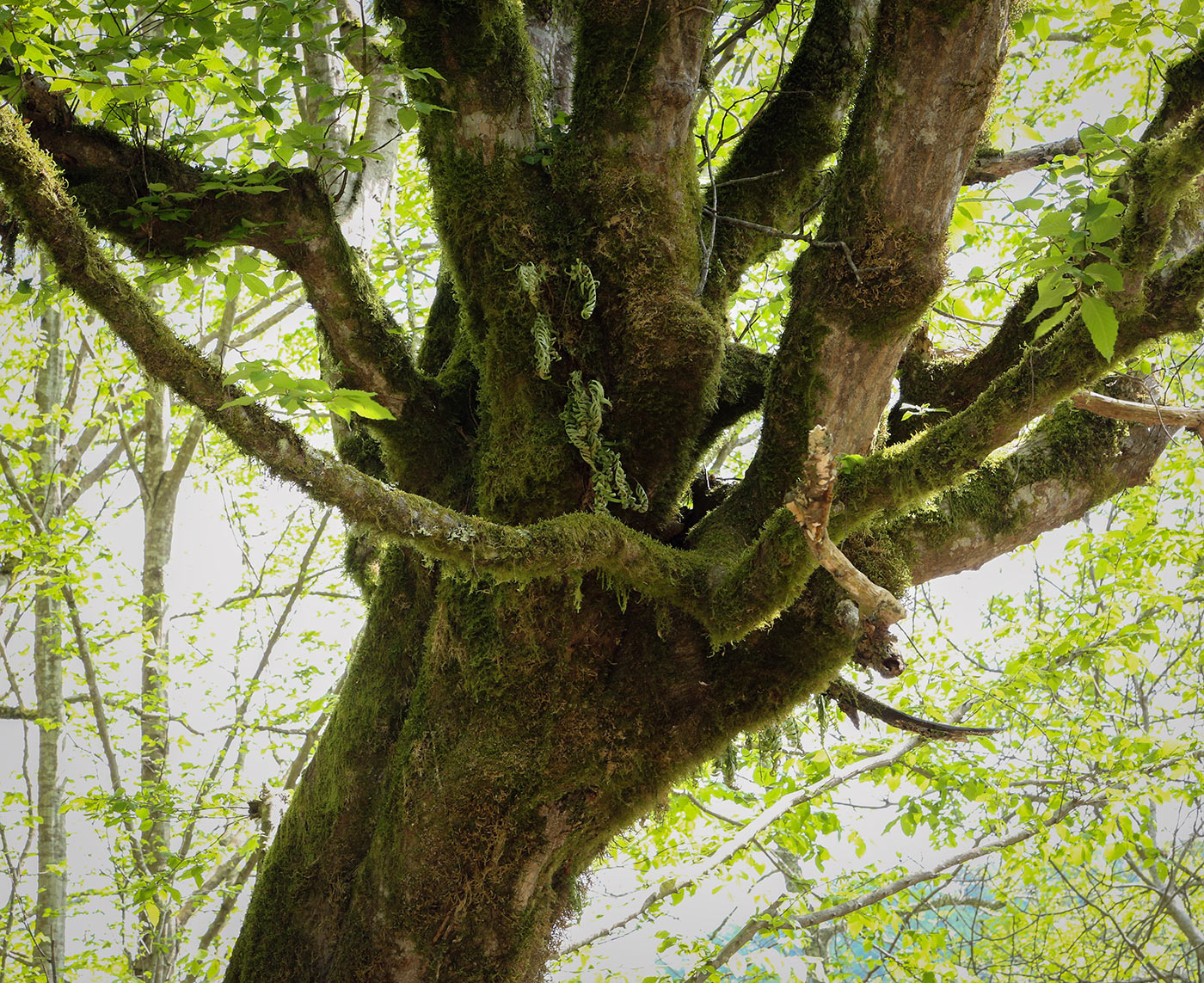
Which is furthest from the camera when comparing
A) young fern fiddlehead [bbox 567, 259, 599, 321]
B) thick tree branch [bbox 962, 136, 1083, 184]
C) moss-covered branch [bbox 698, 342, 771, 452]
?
thick tree branch [bbox 962, 136, 1083, 184]

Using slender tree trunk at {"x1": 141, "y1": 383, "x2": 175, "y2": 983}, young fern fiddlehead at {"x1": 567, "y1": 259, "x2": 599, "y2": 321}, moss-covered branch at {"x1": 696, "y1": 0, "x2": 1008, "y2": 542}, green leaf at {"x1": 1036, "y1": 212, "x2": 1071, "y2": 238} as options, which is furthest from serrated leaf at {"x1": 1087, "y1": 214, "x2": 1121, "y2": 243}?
slender tree trunk at {"x1": 141, "y1": 383, "x2": 175, "y2": 983}

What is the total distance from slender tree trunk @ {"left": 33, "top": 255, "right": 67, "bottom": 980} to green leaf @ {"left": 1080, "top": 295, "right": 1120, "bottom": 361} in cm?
496

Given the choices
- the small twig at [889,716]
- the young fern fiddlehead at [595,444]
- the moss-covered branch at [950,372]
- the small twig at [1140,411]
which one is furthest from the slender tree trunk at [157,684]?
the small twig at [1140,411]

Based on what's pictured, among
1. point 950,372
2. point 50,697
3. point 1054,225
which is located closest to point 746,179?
point 950,372

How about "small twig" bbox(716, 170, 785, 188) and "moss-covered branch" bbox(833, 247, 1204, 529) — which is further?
"small twig" bbox(716, 170, 785, 188)

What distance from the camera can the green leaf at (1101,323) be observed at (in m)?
1.49

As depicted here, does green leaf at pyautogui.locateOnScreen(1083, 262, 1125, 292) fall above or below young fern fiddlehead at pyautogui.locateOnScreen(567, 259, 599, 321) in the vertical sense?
below

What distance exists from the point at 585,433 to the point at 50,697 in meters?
4.73

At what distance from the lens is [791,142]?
9.55 ft

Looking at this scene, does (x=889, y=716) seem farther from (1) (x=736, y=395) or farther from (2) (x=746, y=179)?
(2) (x=746, y=179)

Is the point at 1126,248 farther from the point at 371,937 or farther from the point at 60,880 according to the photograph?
the point at 60,880

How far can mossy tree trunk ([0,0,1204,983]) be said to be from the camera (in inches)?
84.0

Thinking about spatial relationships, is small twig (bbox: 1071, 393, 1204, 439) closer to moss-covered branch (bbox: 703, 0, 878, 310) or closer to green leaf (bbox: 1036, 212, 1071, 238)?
green leaf (bbox: 1036, 212, 1071, 238)

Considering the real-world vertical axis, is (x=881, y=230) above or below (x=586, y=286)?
below
